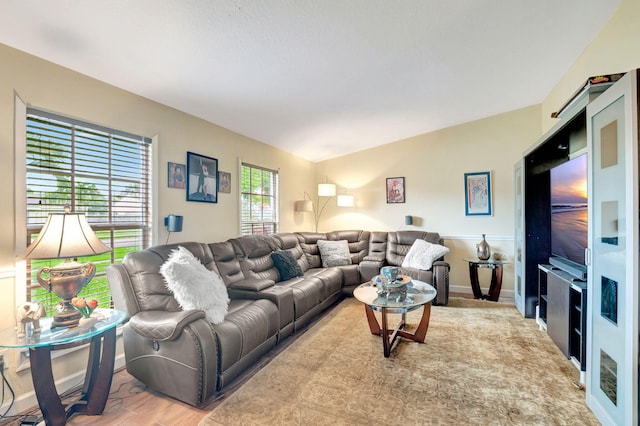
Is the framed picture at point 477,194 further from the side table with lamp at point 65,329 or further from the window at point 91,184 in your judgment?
the side table with lamp at point 65,329

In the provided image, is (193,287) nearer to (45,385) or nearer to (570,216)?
(45,385)

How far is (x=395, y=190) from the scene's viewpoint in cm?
536

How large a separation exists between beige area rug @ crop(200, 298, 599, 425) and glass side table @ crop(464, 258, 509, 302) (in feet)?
3.65

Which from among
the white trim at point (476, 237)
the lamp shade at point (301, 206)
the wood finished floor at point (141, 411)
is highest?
the lamp shade at point (301, 206)

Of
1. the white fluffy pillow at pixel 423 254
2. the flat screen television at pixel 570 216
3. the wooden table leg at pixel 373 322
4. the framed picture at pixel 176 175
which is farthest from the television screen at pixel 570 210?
the framed picture at pixel 176 175

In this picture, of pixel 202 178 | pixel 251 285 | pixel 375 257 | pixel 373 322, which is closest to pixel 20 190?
pixel 202 178

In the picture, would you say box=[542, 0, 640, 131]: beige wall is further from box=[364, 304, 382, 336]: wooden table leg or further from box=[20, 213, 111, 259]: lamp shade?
box=[20, 213, 111, 259]: lamp shade

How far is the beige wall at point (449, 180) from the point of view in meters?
4.57

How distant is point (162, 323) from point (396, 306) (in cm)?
186

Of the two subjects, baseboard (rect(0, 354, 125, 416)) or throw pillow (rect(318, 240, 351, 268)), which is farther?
throw pillow (rect(318, 240, 351, 268))

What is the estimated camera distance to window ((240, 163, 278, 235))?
13.8 ft

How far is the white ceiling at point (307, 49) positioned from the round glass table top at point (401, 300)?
2.16 m

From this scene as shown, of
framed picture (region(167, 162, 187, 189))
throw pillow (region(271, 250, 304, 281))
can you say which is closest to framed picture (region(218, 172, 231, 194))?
framed picture (region(167, 162, 187, 189))

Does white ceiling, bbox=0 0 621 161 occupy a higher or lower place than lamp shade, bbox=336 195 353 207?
higher
